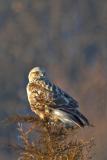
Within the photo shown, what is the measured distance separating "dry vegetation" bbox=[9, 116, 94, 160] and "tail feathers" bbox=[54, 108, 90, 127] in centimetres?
86

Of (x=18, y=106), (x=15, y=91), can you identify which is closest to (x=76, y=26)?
(x=15, y=91)

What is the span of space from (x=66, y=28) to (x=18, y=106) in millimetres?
14378

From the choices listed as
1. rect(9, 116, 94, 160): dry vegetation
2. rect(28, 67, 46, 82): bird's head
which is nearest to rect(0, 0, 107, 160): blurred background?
rect(28, 67, 46, 82): bird's head

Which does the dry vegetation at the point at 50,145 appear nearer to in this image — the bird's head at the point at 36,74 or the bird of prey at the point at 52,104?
the bird of prey at the point at 52,104

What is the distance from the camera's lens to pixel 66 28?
52562 mm

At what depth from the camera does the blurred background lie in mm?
41109

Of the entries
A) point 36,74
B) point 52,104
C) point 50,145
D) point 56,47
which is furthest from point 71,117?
point 56,47

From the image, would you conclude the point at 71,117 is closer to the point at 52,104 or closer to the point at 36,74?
the point at 52,104

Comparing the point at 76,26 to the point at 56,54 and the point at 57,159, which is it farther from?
the point at 57,159

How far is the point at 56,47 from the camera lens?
52.4 metres

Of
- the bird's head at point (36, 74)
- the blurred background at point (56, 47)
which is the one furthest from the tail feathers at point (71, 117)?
the blurred background at point (56, 47)

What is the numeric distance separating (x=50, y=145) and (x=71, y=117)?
1.42 m

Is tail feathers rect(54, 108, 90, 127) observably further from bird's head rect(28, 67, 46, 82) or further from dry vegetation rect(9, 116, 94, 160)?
dry vegetation rect(9, 116, 94, 160)

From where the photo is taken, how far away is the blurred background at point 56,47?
4111 centimetres
